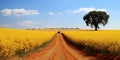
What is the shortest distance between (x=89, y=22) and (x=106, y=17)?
6.72 m

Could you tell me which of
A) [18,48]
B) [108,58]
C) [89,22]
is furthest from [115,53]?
[89,22]

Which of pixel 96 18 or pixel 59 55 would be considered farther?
pixel 96 18

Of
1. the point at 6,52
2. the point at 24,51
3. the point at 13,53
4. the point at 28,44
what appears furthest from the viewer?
the point at 28,44

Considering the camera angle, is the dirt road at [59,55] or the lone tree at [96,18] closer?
the dirt road at [59,55]

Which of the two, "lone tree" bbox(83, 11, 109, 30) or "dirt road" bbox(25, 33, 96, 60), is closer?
"dirt road" bbox(25, 33, 96, 60)

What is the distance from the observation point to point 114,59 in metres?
16.7

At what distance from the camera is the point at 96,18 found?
9750 cm

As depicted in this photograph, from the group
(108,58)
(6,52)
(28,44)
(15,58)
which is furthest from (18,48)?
(108,58)

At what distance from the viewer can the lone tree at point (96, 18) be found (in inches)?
3809

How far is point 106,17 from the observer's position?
9838 cm

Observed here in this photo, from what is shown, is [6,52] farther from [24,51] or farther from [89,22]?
[89,22]

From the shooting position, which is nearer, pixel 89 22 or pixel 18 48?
pixel 18 48

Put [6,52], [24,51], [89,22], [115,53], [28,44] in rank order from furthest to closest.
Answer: [89,22] → [28,44] → [24,51] → [115,53] → [6,52]

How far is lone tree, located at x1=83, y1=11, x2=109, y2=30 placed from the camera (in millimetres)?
96750
